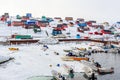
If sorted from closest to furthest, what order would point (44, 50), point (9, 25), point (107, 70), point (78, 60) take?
point (107, 70), point (78, 60), point (44, 50), point (9, 25)

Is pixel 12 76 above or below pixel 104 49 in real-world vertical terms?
above

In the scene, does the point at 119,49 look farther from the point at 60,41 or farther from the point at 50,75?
the point at 50,75

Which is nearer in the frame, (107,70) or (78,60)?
(107,70)

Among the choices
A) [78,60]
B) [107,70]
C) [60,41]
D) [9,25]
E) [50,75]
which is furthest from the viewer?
[9,25]

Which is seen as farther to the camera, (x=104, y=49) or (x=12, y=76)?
(x=104, y=49)

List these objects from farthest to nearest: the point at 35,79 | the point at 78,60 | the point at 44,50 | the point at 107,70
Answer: the point at 44,50 → the point at 78,60 → the point at 107,70 → the point at 35,79

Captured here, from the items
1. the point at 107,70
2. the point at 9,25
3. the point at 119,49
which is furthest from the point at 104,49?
the point at 9,25

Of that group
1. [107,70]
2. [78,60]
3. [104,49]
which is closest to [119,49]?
[104,49]

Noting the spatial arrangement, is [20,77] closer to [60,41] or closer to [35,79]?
[35,79]

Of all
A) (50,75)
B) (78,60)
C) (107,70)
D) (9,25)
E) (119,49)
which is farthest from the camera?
(9,25)
